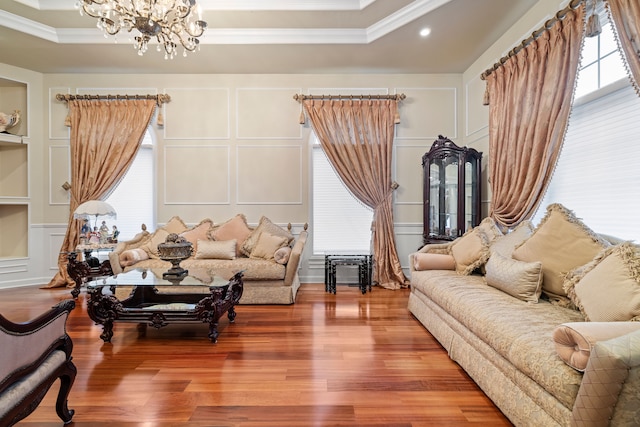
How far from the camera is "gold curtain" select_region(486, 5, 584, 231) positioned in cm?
273

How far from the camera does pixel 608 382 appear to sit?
1.20m

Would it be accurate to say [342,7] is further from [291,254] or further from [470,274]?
[470,274]

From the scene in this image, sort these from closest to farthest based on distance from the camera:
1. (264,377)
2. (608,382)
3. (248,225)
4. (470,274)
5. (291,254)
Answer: (608,382)
(264,377)
(470,274)
(291,254)
(248,225)

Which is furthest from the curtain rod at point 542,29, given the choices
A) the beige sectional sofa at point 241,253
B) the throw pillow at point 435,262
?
the beige sectional sofa at point 241,253

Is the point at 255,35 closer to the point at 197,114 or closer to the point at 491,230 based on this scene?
the point at 197,114

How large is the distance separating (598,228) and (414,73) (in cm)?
344

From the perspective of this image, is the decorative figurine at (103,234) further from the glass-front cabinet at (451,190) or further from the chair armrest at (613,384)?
the chair armrest at (613,384)

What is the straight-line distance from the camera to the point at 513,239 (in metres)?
2.99

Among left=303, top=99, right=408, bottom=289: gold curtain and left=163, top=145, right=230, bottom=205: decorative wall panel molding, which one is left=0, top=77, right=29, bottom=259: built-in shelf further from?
left=303, top=99, right=408, bottom=289: gold curtain

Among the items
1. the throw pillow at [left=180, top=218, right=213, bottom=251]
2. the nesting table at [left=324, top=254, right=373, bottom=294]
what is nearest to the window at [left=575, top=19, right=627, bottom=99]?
the nesting table at [left=324, top=254, right=373, bottom=294]

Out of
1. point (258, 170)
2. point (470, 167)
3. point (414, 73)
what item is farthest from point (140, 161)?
point (470, 167)

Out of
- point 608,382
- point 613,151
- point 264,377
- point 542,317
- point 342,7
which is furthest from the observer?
point 342,7

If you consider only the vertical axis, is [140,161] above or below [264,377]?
above

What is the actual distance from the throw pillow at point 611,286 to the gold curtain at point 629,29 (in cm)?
109
